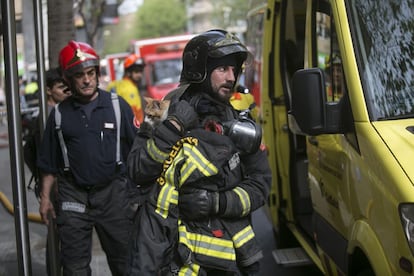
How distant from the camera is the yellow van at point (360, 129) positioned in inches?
112

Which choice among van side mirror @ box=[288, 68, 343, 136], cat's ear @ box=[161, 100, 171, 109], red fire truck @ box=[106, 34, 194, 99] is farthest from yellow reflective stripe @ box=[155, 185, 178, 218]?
red fire truck @ box=[106, 34, 194, 99]

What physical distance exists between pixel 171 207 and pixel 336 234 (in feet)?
4.01

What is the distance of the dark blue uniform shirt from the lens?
13.9ft

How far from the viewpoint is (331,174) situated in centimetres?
387

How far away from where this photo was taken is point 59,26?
24.3 feet

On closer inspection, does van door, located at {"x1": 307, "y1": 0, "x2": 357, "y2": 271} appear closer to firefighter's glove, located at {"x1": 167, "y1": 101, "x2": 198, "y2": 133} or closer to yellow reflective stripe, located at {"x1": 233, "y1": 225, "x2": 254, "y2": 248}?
yellow reflective stripe, located at {"x1": 233, "y1": 225, "x2": 254, "y2": 248}

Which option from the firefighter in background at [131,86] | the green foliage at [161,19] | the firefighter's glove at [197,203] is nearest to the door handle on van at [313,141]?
the firefighter's glove at [197,203]

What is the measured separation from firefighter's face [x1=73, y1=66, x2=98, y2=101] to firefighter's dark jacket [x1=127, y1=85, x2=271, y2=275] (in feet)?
3.87

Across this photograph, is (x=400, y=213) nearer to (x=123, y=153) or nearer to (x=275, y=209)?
(x=123, y=153)

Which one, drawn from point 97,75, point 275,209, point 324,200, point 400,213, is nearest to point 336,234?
point 324,200

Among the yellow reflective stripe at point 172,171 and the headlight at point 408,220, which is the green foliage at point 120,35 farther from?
the headlight at point 408,220

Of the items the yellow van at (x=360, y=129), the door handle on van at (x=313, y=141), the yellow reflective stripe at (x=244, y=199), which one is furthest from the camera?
the door handle on van at (x=313, y=141)

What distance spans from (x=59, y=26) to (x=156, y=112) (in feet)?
15.0

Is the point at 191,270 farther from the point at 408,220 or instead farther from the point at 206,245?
the point at 408,220
